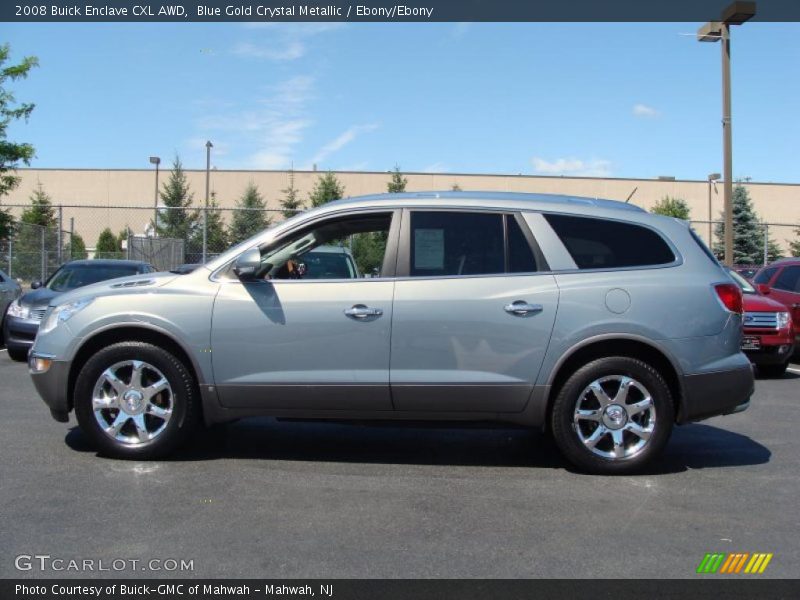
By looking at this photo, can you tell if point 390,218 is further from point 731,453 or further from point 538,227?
point 731,453

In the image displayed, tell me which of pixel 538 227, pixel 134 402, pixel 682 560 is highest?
pixel 538 227

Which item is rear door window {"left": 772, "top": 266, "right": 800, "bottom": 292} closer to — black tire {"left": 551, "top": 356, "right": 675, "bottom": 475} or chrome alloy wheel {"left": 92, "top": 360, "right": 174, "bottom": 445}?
black tire {"left": 551, "top": 356, "right": 675, "bottom": 475}

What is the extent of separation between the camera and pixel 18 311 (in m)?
10.4

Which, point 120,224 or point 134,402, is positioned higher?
point 120,224

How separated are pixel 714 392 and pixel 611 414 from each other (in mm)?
717

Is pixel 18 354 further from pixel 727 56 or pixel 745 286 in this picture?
pixel 727 56

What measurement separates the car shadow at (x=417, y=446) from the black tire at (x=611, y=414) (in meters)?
0.23

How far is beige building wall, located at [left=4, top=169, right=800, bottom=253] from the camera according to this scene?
4759 cm

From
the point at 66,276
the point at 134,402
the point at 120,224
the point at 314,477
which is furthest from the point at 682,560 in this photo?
the point at 120,224

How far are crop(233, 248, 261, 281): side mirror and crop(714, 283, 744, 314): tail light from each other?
10.2ft

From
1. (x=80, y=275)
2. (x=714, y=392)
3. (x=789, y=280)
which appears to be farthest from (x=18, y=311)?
(x=789, y=280)

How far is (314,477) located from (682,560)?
2341mm

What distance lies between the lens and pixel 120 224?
47531mm
